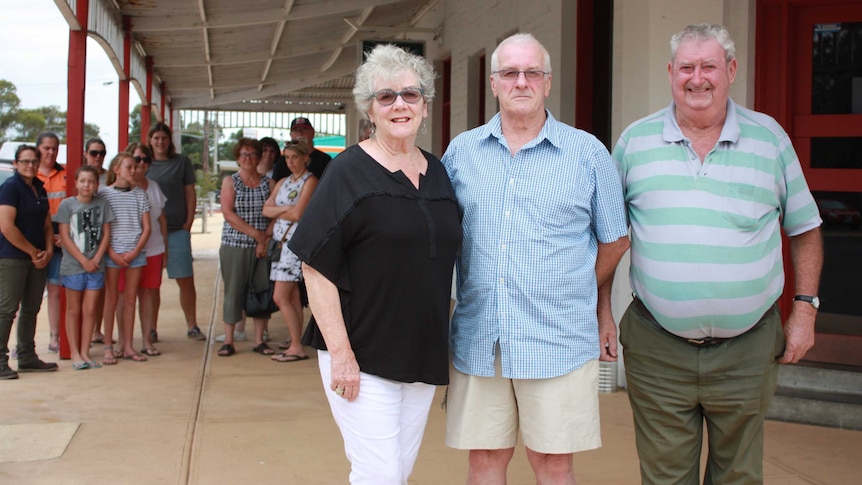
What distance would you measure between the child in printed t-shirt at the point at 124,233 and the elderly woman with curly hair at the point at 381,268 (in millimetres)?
4891

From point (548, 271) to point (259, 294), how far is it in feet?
17.4

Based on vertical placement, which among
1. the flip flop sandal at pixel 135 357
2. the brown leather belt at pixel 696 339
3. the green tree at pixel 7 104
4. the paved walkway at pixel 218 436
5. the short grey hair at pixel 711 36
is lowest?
the paved walkway at pixel 218 436

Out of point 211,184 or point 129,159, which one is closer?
point 129,159

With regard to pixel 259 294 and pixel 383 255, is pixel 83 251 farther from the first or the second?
pixel 383 255

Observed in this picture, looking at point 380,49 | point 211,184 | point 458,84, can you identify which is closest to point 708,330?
point 380,49

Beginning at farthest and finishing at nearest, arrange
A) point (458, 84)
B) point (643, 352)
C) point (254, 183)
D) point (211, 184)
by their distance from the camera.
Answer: point (211, 184) → point (458, 84) → point (254, 183) → point (643, 352)

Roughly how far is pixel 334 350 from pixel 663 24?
12.6 ft

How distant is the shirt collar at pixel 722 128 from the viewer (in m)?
3.26

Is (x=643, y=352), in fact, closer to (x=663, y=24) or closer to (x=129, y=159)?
(x=663, y=24)

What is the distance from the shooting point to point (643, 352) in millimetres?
3430

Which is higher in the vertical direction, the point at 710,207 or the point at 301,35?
the point at 301,35

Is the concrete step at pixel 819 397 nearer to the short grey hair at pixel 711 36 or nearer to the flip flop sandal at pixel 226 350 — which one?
the short grey hair at pixel 711 36

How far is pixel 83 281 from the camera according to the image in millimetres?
7438

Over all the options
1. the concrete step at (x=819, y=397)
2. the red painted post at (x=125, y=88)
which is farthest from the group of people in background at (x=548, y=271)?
the red painted post at (x=125, y=88)
